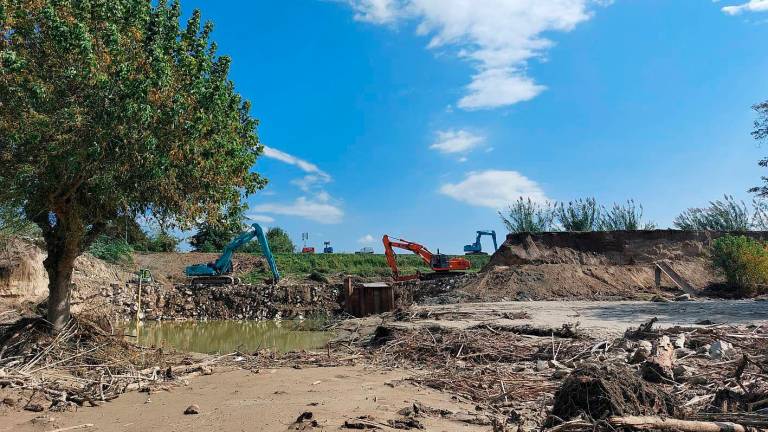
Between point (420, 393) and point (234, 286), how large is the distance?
26.3 metres

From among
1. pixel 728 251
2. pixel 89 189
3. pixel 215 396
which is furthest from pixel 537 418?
pixel 728 251

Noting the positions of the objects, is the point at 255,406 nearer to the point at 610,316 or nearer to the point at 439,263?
the point at 610,316

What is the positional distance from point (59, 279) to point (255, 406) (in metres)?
6.26

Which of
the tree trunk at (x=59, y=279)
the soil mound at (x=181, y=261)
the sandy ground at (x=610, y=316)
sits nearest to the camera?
the tree trunk at (x=59, y=279)

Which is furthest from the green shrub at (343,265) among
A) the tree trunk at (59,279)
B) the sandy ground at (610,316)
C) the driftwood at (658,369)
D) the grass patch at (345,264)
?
the driftwood at (658,369)

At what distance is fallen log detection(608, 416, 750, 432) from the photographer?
4207 millimetres

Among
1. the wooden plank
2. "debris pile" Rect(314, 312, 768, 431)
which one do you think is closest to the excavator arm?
the wooden plank

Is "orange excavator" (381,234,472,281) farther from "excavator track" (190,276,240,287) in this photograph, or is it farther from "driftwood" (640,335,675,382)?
"driftwood" (640,335,675,382)

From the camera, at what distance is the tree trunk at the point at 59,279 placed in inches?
405

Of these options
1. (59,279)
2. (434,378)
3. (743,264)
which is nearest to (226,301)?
(59,279)

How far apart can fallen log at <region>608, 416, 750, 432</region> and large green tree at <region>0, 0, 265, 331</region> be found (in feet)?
23.1

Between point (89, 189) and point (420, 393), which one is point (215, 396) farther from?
point (89, 189)

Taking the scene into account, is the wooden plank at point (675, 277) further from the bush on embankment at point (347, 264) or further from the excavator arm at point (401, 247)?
the bush on embankment at point (347, 264)

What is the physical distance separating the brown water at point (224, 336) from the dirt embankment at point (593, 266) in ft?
30.6
